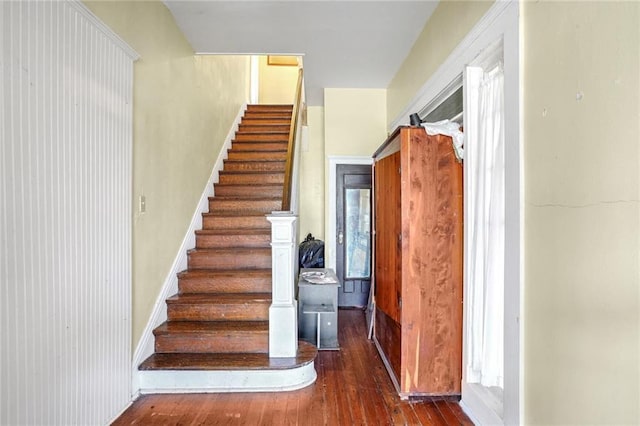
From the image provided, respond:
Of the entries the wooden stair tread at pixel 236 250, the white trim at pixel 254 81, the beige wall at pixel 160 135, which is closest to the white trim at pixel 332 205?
the wooden stair tread at pixel 236 250

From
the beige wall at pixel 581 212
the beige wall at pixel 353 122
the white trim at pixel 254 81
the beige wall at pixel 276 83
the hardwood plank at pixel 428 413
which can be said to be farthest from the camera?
the beige wall at pixel 276 83

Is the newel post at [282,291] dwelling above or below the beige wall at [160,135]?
below

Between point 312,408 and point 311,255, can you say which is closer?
point 312,408

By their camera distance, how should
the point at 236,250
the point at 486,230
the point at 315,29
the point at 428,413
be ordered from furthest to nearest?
the point at 236,250 < the point at 315,29 < the point at 428,413 < the point at 486,230

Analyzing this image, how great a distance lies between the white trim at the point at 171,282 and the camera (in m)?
2.43

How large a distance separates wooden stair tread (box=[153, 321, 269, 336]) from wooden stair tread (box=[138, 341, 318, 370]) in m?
0.17

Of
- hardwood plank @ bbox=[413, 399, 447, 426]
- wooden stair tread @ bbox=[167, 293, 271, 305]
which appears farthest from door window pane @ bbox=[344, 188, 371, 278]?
hardwood plank @ bbox=[413, 399, 447, 426]

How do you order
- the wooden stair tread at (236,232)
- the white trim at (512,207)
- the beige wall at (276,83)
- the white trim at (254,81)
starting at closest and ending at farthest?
1. the white trim at (512,207)
2. the wooden stair tread at (236,232)
3. the white trim at (254,81)
4. the beige wall at (276,83)

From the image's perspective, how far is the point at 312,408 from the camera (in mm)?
2227

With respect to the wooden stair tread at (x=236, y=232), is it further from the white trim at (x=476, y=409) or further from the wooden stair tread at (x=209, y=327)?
the white trim at (x=476, y=409)

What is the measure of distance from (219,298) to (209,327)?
11.3 inches

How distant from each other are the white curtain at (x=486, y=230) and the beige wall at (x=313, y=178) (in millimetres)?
3112

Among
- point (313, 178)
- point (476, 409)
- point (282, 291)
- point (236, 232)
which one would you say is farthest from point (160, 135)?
point (476, 409)

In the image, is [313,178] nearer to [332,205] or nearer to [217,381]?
[332,205]
